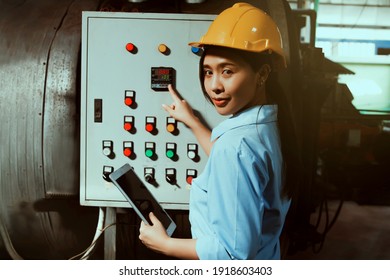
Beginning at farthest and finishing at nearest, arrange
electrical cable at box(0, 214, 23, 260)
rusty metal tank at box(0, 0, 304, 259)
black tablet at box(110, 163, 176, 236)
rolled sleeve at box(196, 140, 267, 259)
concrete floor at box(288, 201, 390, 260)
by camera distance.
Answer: concrete floor at box(288, 201, 390, 260)
electrical cable at box(0, 214, 23, 260)
rusty metal tank at box(0, 0, 304, 259)
black tablet at box(110, 163, 176, 236)
rolled sleeve at box(196, 140, 267, 259)

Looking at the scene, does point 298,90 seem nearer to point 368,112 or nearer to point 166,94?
point 166,94

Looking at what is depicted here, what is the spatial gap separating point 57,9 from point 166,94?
0.65 metres

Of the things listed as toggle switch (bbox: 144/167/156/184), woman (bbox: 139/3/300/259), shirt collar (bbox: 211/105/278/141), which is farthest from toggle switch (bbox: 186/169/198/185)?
shirt collar (bbox: 211/105/278/141)

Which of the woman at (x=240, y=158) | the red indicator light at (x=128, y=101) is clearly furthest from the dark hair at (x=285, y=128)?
the red indicator light at (x=128, y=101)

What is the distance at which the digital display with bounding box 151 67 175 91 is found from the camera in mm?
1394

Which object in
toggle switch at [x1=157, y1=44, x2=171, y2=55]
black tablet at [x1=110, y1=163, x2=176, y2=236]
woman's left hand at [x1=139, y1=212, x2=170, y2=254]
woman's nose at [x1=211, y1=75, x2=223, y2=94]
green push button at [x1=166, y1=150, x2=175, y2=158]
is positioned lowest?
woman's left hand at [x1=139, y1=212, x2=170, y2=254]

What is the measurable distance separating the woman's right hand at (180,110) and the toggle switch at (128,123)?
123 mm

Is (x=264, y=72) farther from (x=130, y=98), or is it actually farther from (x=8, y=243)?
(x=8, y=243)

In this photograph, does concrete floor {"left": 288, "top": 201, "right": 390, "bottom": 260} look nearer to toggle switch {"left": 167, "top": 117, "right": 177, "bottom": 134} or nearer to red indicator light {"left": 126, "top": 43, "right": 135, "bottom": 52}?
toggle switch {"left": 167, "top": 117, "right": 177, "bottom": 134}

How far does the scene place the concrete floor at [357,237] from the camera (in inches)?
90.5

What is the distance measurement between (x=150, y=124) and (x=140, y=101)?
9cm

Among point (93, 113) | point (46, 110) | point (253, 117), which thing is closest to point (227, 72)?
point (253, 117)

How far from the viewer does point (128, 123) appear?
142 centimetres

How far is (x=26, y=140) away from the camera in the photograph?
5.20ft
